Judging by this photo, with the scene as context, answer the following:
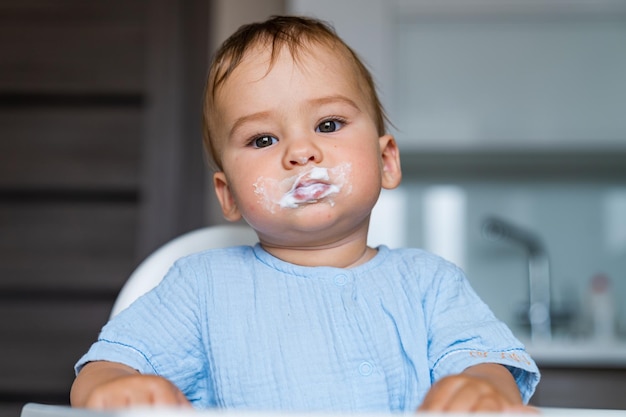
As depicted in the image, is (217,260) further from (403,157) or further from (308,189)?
(403,157)

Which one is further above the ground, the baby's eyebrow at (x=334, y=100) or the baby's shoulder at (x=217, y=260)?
the baby's eyebrow at (x=334, y=100)

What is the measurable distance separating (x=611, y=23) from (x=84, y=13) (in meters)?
1.55

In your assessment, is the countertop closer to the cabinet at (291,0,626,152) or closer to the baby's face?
the cabinet at (291,0,626,152)

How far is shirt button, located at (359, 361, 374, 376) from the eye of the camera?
0.78 metres

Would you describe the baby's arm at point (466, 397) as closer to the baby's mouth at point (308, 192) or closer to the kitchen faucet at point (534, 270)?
the baby's mouth at point (308, 192)

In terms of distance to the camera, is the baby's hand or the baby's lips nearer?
the baby's hand

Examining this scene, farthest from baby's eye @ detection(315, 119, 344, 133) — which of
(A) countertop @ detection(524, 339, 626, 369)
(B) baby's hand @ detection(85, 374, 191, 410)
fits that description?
(A) countertop @ detection(524, 339, 626, 369)

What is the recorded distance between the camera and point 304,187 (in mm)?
823

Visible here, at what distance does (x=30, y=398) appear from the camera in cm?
241

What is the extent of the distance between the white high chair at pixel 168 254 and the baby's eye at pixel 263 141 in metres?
0.26

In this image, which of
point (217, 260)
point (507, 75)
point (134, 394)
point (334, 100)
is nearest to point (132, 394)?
point (134, 394)

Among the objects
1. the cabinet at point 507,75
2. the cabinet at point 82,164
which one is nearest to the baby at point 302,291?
the cabinet at point 507,75

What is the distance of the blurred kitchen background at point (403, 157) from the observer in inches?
85.5

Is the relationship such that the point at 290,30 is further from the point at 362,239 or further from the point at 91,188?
the point at 91,188
